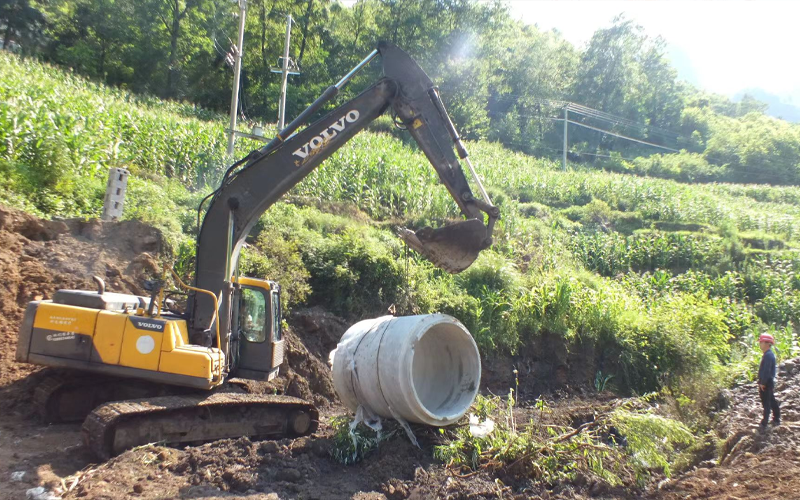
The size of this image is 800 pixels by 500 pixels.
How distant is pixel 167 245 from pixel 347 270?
3.33m

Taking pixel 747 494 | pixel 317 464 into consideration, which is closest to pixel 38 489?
pixel 317 464

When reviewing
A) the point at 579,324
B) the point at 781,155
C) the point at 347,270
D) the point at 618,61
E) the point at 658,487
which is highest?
the point at 618,61

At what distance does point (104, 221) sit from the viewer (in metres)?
11.0

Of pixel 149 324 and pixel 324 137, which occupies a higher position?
pixel 324 137

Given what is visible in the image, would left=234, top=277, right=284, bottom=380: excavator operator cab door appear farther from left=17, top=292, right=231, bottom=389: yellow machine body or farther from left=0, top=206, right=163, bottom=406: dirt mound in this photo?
left=0, top=206, right=163, bottom=406: dirt mound

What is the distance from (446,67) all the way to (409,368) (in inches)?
1613

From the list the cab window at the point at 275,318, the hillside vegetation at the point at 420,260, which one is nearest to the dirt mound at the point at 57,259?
the hillside vegetation at the point at 420,260

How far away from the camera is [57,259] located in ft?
32.1

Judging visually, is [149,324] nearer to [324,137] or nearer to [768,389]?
[324,137]

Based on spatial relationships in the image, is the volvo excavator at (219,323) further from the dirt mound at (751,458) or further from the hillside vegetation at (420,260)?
the hillside vegetation at (420,260)

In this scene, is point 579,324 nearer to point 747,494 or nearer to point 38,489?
point 747,494

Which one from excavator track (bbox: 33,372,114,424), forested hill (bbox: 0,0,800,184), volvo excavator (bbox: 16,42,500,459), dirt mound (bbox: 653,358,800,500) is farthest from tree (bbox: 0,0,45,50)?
dirt mound (bbox: 653,358,800,500)

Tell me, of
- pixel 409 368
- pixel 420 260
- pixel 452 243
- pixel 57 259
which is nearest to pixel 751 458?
pixel 409 368

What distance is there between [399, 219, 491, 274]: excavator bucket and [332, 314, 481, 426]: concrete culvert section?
686mm
